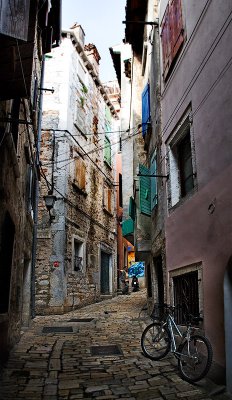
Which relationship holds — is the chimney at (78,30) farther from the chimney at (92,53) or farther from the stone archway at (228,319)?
the stone archway at (228,319)

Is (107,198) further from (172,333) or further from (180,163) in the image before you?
→ (172,333)

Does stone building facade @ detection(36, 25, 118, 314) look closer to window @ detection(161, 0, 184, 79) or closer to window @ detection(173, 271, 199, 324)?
window @ detection(161, 0, 184, 79)

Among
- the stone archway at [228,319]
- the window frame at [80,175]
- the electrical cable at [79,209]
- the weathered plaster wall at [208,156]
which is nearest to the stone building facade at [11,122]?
the weathered plaster wall at [208,156]

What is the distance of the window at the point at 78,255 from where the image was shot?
1455cm

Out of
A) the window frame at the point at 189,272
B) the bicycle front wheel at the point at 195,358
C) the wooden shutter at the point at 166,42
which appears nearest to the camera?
the bicycle front wheel at the point at 195,358

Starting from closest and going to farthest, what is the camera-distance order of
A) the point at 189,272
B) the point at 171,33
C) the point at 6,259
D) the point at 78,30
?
the point at 189,272 → the point at 6,259 → the point at 171,33 → the point at 78,30

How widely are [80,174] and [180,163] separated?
877cm

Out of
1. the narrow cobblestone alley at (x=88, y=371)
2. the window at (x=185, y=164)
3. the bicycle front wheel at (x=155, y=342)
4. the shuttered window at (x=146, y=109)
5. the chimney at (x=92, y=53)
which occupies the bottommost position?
the narrow cobblestone alley at (x=88, y=371)

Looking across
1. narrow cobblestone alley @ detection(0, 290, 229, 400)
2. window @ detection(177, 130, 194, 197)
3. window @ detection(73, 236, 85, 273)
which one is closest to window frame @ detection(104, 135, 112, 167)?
window @ detection(73, 236, 85, 273)

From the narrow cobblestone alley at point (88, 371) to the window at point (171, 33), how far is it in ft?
20.4

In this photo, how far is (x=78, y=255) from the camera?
15227mm

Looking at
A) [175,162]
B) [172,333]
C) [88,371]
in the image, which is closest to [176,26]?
[175,162]

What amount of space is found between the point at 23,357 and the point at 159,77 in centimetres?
725

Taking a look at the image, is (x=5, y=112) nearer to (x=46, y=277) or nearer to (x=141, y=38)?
(x=46, y=277)
